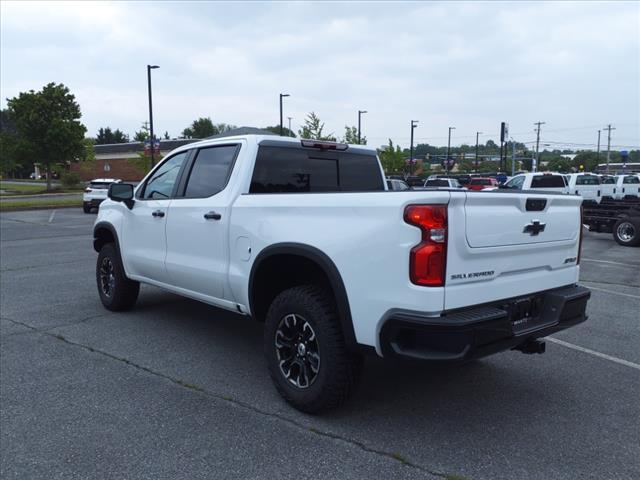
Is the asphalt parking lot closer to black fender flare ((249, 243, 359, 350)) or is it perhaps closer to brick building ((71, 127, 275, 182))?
black fender flare ((249, 243, 359, 350))

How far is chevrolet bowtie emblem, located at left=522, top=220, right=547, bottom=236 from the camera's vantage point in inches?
134

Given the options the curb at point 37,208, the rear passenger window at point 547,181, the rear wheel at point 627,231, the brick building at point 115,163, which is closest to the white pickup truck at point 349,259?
the rear wheel at point 627,231

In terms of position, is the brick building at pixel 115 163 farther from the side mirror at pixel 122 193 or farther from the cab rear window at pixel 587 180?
the side mirror at pixel 122 193

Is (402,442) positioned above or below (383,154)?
below

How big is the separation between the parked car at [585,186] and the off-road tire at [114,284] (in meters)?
18.2

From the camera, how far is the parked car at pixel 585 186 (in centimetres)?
2064

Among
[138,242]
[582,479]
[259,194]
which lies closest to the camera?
[582,479]

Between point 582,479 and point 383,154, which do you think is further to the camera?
point 383,154

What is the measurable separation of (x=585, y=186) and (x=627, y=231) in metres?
8.05

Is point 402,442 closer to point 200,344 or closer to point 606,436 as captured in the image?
point 606,436

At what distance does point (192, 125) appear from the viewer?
134750mm

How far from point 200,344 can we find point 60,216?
19334 millimetres

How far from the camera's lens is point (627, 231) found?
13.5m

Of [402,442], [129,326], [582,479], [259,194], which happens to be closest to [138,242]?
[129,326]
